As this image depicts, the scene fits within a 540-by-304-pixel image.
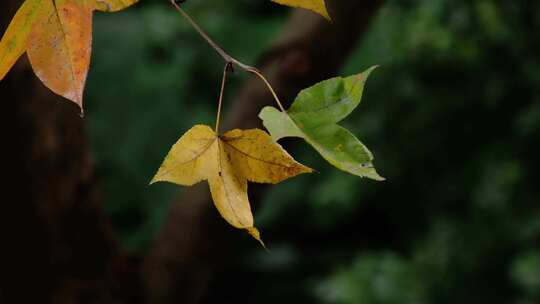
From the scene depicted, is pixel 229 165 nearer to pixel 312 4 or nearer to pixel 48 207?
pixel 312 4

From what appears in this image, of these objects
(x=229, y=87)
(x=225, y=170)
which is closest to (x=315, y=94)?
(x=225, y=170)

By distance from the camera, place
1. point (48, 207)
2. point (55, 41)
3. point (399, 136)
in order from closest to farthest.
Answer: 1. point (55, 41)
2. point (48, 207)
3. point (399, 136)

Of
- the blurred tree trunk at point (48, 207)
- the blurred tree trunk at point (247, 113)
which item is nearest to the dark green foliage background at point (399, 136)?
the blurred tree trunk at point (247, 113)

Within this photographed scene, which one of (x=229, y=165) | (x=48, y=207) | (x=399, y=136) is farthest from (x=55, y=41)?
(x=399, y=136)

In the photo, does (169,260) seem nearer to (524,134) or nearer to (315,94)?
(315,94)

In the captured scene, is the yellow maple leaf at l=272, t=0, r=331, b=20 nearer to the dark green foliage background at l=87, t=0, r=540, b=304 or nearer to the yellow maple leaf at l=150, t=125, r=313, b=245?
the yellow maple leaf at l=150, t=125, r=313, b=245
